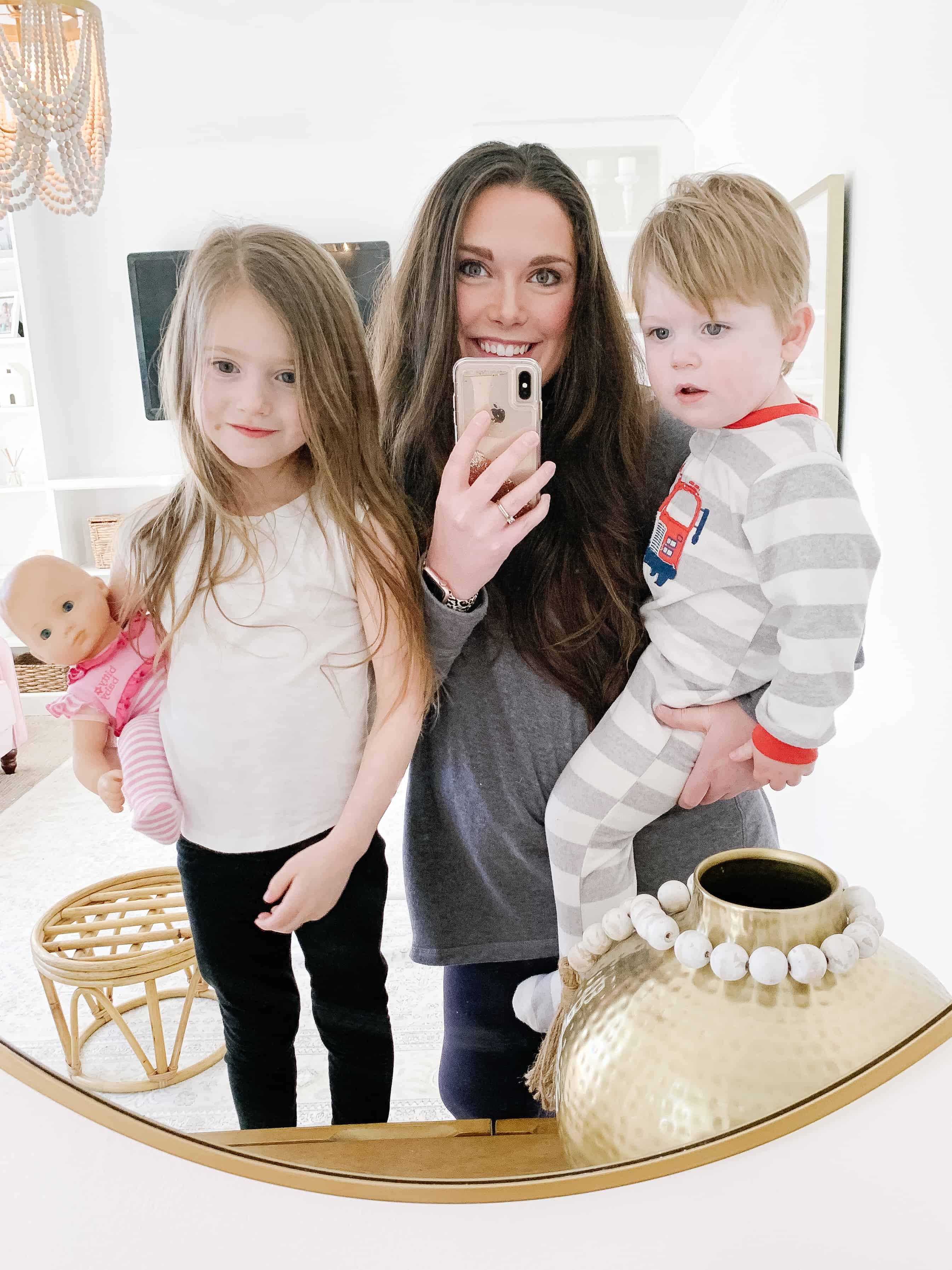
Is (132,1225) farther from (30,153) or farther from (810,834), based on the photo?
(30,153)

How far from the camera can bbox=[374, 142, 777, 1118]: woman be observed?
1.76 ft

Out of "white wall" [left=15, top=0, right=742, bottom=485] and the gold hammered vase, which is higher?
"white wall" [left=15, top=0, right=742, bottom=485]

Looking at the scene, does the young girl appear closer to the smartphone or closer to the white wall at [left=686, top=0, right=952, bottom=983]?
the smartphone

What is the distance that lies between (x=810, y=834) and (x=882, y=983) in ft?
0.31

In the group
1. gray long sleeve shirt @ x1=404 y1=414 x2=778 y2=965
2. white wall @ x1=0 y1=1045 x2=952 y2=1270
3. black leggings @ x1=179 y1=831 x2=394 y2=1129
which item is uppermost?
gray long sleeve shirt @ x1=404 y1=414 x2=778 y2=965

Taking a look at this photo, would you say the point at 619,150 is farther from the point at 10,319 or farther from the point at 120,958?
the point at 120,958

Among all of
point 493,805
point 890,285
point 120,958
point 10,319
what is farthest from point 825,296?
point 120,958

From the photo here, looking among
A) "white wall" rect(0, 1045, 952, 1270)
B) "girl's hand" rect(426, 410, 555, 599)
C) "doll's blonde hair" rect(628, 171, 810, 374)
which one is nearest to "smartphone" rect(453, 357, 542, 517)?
"girl's hand" rect(426, 410, 555, 599)

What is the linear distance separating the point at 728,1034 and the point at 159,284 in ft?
1.83

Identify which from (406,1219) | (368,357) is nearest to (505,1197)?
(406,1219)

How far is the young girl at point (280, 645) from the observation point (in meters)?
0.54

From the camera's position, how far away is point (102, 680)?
56 centimetres

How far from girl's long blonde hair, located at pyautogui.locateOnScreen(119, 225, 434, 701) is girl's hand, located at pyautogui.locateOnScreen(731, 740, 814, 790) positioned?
0.68 ft

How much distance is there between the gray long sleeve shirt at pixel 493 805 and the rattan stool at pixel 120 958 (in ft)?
0.53
